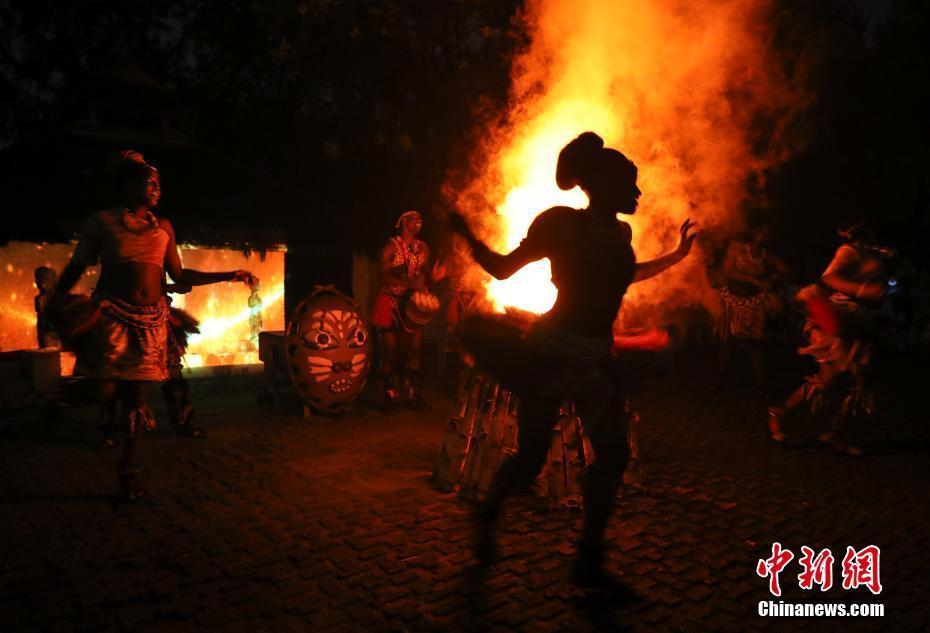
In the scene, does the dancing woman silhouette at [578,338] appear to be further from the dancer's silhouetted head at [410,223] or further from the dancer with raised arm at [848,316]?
the dancer's silhouetted head at [410,223]

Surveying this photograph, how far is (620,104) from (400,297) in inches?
123

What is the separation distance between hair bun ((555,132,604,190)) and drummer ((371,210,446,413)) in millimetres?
4299

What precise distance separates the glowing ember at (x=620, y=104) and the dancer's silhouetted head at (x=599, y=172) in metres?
1.86

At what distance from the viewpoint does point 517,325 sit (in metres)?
3.39

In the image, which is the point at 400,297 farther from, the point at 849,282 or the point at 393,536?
the point at 849,282

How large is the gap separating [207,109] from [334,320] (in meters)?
9.56

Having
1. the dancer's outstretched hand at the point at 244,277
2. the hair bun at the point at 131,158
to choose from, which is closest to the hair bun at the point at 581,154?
the dancer's outstretched hand at the point at 244,277

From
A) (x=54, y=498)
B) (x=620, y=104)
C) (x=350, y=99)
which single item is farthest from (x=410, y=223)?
(x=350, y=99)

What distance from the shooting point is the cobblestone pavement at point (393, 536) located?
10.1 ft

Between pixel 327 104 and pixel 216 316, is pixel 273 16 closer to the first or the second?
pixel 327 104

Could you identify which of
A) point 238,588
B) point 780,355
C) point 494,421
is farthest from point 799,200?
point 238,588

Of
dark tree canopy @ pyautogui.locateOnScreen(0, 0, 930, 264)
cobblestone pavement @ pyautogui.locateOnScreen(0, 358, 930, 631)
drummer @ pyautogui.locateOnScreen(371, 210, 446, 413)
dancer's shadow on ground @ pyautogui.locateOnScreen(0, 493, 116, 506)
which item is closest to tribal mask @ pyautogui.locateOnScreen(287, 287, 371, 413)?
drummer @ pyautogui.locateOnScreen(371, 210, 446, 413)

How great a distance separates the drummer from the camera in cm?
752

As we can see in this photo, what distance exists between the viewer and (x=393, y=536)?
3.98 m
